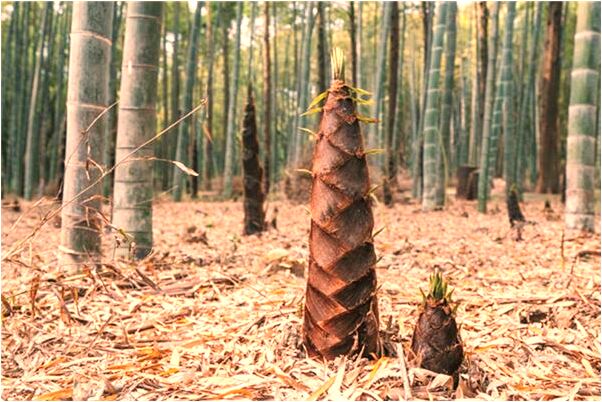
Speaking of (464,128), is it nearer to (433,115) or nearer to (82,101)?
(433,115)

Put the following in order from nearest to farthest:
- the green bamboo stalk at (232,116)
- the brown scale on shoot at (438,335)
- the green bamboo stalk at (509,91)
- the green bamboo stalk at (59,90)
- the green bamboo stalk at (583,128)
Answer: the brown scale on shoot at (438,335) → the green bamboo stalk at (583,128) → the green bamboo stalk at (509,91) → the green bamboo stalk at (232,116) → the green bamboo stalk at (59,90)

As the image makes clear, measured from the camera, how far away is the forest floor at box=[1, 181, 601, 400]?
5.60ft

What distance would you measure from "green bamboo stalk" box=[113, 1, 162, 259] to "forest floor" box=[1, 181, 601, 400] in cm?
38

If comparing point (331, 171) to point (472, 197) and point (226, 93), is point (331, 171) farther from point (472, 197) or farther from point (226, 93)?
point (226, 93)

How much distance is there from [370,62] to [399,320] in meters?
22.2

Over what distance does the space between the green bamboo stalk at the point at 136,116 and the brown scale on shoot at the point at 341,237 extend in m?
1.93

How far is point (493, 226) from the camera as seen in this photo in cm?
630

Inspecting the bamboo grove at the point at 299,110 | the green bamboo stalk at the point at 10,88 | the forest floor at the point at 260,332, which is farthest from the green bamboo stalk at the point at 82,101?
the green bamboo stalk at the point at 10,88

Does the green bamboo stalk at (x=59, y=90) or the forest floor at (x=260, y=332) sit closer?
the forest floor at (x=260, y=332)

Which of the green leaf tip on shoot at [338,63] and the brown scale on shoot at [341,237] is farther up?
the green leaf tip on shoot at [338,63]

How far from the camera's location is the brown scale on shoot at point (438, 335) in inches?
66.8

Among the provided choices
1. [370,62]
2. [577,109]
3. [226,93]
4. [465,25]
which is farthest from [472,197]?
[465,25]

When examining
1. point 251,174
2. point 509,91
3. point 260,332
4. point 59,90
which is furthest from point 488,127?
point 59,90

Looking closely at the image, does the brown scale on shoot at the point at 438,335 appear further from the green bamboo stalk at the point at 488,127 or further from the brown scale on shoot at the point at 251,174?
the green bamboo stalk at the point at 488,127
